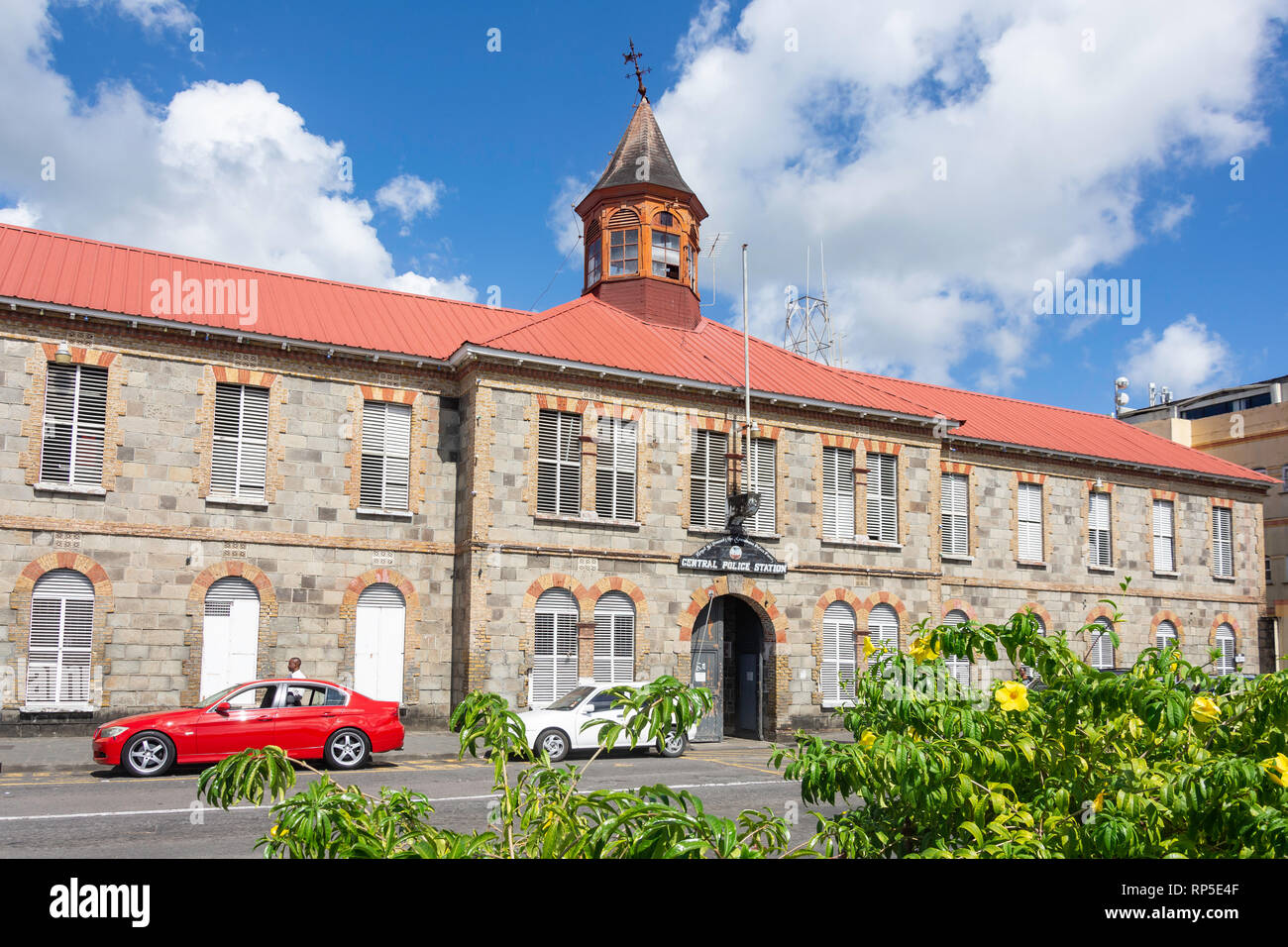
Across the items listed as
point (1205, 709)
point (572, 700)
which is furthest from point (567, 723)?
point (1205, 709)

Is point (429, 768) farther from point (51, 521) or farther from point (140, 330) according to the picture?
point (140, 330)

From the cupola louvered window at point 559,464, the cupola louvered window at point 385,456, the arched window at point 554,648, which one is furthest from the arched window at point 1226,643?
the cupola louvered window at point 385,456

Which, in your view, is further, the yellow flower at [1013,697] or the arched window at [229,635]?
the arched window at [229,635]

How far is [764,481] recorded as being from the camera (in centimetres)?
2766

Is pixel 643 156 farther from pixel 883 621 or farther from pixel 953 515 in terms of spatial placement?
pixel 883 621

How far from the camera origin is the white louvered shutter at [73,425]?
21438 millimetres

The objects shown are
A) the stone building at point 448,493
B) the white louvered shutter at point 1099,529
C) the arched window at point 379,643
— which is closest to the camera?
the stone building at point 448,493

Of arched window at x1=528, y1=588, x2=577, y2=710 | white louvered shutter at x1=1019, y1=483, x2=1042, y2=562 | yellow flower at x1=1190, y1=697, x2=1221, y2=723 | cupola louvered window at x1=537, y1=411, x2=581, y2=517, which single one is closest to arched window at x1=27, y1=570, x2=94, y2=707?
arched window at x1=528, y1=588, x2=577, y2=710

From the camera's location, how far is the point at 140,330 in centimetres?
2223

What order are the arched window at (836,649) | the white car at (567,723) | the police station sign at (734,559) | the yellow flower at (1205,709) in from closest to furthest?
the yellow flower at (1205,709), the white car at (567,723), the police station sign at (734,559), the arched window at (836,649)

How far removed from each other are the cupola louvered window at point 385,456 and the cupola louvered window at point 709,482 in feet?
23.5

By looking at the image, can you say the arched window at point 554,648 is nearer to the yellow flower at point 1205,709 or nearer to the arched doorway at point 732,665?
the arched doorway at point 732,665

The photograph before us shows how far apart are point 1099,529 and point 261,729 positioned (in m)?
27.9

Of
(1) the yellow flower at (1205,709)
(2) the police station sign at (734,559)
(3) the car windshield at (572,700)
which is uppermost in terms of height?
(2) the police station sign at (734,559)
